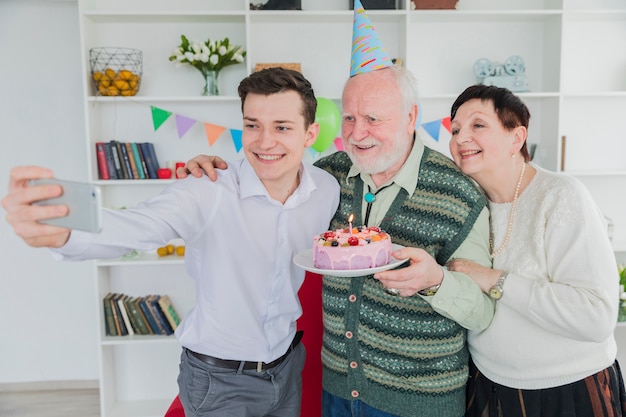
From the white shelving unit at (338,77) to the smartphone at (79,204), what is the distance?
2.50 metres

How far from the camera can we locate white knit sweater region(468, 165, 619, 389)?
144cm

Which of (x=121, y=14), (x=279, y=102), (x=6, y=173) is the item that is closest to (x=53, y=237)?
(x=279, y=102)

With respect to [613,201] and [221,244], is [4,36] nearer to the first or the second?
[221,244]

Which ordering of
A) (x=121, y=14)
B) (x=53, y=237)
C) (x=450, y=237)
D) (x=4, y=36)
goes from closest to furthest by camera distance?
(x=53, y=237) < (x=450, y=237) < (x=121, y=14) < (x=4, y=36)

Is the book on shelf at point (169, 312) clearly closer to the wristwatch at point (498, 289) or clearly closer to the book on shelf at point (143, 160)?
the book on shelf at point (143, 160)

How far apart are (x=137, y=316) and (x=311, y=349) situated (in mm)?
1666

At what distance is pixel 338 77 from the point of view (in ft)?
11.8

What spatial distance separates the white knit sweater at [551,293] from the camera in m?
1.44

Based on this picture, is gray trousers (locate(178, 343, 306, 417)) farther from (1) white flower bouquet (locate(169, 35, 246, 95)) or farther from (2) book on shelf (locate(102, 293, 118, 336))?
(1) white flower bouquet (locate(169, 35, 246, 95))

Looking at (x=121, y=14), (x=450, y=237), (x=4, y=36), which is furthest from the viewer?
(x=4, y=36)

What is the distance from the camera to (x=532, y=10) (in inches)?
130

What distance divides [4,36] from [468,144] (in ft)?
10.4

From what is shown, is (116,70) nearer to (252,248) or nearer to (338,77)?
(338,77)

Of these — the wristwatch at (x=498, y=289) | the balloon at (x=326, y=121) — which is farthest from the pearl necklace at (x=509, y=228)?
the balloon at (x=326, y=121)
